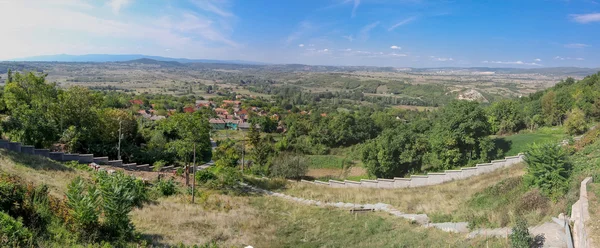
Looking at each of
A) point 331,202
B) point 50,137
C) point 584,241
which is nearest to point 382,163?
point 331,202

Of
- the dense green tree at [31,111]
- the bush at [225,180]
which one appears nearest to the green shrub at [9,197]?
the bush at [225,180]

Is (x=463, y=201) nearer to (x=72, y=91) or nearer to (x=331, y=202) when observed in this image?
(x=331, y=202)

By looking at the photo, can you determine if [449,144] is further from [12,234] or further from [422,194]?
[12,234]

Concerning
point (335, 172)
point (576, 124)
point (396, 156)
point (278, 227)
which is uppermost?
point (576, 124)

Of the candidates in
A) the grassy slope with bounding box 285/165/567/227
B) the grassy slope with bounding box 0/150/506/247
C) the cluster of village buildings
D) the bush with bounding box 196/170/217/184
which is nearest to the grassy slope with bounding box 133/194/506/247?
the grassy slope with bounding box 0/150/506/247

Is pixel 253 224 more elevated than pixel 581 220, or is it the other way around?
pixel 581 220

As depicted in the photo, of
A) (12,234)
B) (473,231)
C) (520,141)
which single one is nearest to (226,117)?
(520,141)

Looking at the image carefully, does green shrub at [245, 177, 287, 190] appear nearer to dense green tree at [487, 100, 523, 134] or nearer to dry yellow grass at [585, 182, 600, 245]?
dry yellow grass at [585, 182, 600, 245]

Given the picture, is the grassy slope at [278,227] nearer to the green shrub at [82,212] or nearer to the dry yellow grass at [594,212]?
the dry yellow grass at [594,212]
